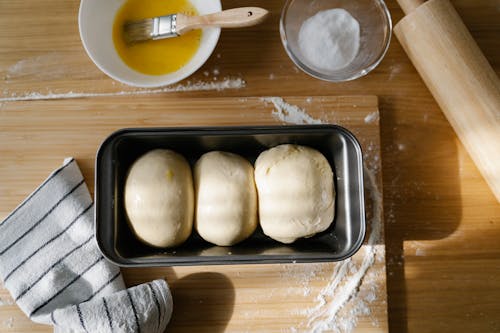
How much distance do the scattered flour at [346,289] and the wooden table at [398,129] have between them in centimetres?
5

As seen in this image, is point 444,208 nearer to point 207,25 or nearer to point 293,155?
point 293,155

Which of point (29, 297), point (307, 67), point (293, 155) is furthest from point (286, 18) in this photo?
point (29, 297)

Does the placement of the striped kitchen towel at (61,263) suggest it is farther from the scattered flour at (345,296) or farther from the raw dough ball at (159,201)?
the scattered flour at (345,296)

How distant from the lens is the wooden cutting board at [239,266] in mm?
945

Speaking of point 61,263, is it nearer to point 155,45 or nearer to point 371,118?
point 155,45

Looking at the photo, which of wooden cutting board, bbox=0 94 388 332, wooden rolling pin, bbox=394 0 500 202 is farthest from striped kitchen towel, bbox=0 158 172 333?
wooden rolling pin, bbox=394 0 500 202

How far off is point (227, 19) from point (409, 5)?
1.32 ft

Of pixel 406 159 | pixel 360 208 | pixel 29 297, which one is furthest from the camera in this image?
pixel 406 159

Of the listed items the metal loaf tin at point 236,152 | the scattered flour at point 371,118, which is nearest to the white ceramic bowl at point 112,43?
the metal loaf tin at point 236,152

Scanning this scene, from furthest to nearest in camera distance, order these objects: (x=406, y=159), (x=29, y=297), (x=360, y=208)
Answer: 1. (x=406, y=159)
2. (x=29, y=297)
3. (x=360, y=208)

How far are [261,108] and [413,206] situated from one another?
41 centimetres

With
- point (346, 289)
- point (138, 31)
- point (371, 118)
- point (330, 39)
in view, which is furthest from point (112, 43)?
point (346, 289)

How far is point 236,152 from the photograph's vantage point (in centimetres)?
95

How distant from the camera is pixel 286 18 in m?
1.00
